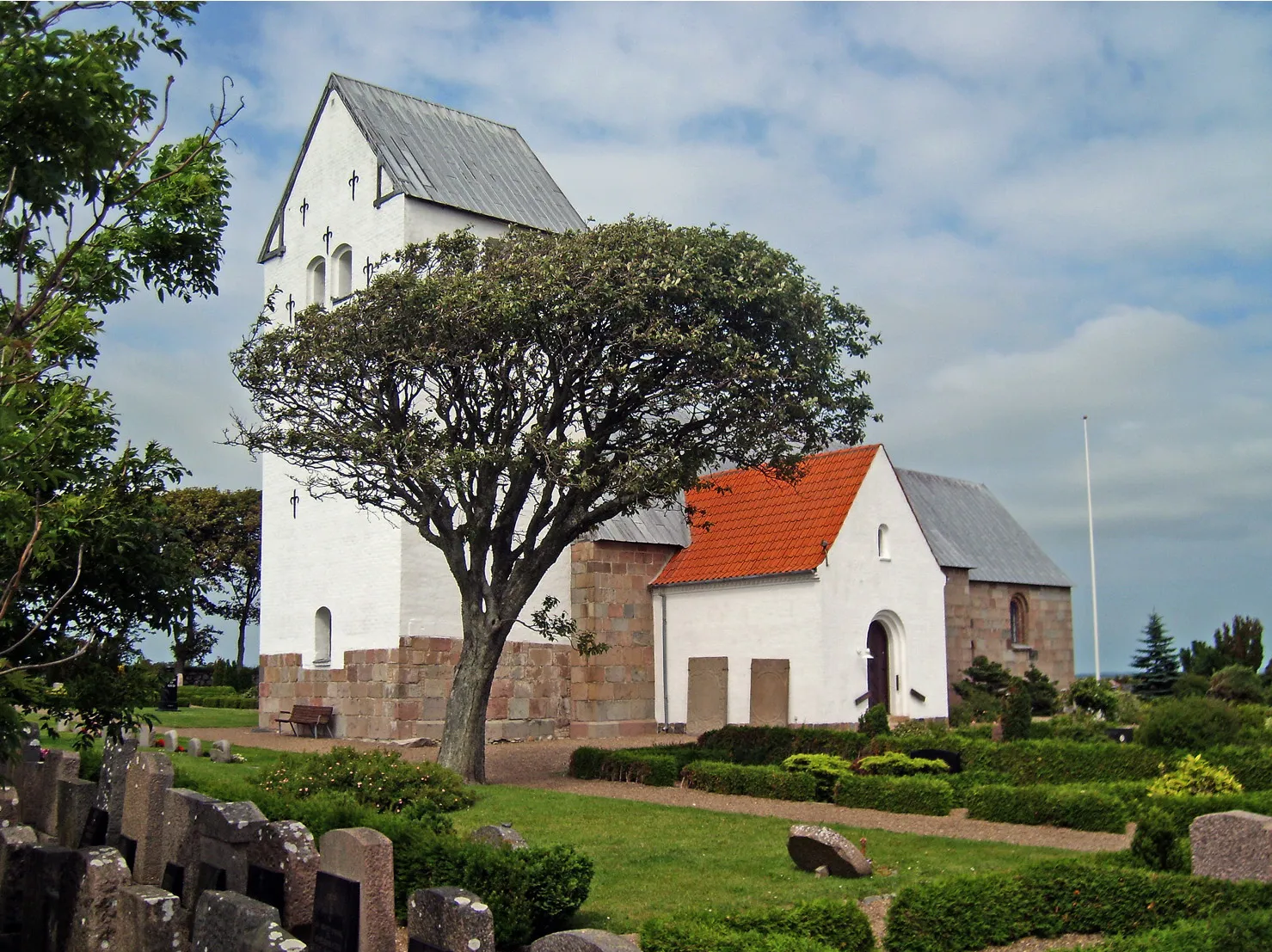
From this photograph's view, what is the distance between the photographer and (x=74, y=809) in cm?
827

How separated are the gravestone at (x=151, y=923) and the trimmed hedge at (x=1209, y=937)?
193 inches

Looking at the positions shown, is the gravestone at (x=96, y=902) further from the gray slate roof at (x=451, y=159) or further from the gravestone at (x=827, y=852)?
the gray slate roof at (x=451, y=159)

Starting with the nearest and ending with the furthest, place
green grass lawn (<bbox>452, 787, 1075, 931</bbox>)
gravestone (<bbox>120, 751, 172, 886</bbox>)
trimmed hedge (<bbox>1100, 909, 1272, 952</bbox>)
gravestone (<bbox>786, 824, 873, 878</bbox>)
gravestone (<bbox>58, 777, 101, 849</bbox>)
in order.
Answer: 1. trimmed hedge (<bbox>1100, 909, 1272, 952</bbox>)
2. gravestone (<bbox>120, 751, 172, 886</bbox>)
3. gravestone (<bbox>58, 777, 101, 849</bbox>)
4. green grass lawn (<bbox>452, 787, 1075, 931</bbox>)
5. gravestone (<bbox>786, 824, 873, 878</bbox>)

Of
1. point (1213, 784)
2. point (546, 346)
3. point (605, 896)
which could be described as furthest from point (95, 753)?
point (1213, 784)

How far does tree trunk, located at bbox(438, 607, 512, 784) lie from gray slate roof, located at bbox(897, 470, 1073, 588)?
16.6 metres

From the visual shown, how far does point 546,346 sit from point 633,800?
229 inches

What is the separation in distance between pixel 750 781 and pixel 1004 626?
61.2ft

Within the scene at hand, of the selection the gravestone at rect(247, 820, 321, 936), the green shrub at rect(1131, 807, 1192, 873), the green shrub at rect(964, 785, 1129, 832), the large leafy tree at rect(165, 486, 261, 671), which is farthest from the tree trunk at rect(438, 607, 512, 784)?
the large leafy tree at rect(165, 486, 261, 671)

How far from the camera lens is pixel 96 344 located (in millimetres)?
8336

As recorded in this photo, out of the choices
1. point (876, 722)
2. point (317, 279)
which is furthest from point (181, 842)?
point (317, 279)

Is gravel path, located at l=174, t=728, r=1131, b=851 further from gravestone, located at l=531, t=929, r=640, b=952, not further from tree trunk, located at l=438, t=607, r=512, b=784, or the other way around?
gravestone, located at l=531, t=929, r=640, b=952

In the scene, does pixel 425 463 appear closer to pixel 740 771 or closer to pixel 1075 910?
pixel 740 771

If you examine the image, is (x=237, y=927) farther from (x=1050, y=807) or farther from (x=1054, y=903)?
(x=1050, y=807)

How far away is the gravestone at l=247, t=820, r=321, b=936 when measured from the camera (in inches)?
235
